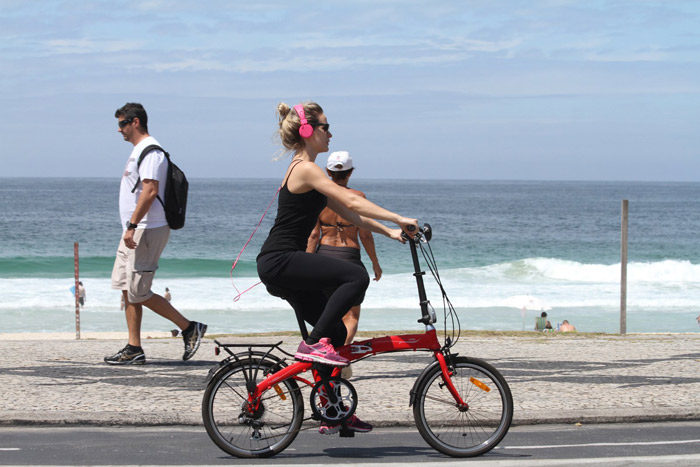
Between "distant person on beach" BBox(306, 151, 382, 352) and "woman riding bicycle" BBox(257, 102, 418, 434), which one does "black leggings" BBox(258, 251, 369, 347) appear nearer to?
"woman riding bicycle" BBox(257, 102, 418, 434)

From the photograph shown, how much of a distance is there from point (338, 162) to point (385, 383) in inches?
73.4

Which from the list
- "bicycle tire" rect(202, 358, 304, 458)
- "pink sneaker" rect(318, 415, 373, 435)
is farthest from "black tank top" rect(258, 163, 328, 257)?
"pink sneaker" rect(318, 415, 373, 435)

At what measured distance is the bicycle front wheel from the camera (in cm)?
536

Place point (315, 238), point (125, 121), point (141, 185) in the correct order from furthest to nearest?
1. point (125, 121)
2. point (141, 185)
3. point (315, 238)

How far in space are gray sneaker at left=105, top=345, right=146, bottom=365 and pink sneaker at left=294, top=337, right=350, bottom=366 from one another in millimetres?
3824

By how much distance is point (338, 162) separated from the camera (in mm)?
7355

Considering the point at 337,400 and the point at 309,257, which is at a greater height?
the point at 309,257

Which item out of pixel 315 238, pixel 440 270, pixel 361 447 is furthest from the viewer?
pixel 440 270

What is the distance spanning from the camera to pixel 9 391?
734cm

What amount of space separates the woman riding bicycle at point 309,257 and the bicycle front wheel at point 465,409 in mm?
512

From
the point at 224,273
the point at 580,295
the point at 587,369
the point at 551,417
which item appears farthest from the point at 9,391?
the point at 224,273

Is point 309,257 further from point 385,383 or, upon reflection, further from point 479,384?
point 385,383

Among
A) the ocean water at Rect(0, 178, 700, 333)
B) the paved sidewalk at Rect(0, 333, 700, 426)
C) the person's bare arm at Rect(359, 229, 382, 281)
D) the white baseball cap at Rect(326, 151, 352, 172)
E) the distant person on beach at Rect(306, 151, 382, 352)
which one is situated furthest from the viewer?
the ocean water at Rect(0, 178, 700, 333)

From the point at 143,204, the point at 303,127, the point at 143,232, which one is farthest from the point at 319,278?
the point at 143,232
